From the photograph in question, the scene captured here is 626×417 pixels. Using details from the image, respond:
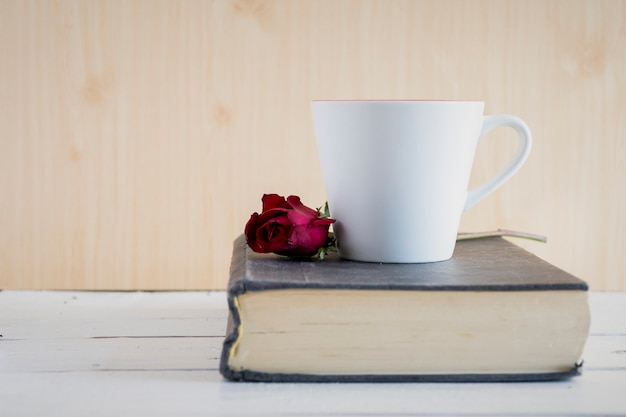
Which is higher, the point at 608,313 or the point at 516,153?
the point at 516,153

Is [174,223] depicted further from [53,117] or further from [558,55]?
[558,55]

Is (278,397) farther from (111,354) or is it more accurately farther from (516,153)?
(516,153)

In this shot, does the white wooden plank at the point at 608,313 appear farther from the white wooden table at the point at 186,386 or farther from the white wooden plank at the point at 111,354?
the white wooden plank at the point at 111,354

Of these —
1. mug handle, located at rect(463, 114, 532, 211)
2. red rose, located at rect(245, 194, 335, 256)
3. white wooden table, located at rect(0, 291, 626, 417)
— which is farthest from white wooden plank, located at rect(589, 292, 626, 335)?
red rose, located at rect(245, 194, 335, 256)

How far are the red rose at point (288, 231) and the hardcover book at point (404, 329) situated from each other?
58mm

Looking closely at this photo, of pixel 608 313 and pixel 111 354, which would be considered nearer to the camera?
pixel 111 354

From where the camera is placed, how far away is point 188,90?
0.89 metres

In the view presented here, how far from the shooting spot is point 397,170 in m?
0.61

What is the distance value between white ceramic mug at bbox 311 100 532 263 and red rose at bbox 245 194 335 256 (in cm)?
3

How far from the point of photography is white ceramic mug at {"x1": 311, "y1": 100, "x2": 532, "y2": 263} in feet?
1.96

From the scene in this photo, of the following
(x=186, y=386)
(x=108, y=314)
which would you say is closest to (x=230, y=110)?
(x=108, y=314)

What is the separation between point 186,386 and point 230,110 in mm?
420

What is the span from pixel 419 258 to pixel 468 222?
1.04 feet

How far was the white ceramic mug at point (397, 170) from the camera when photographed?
598mm
